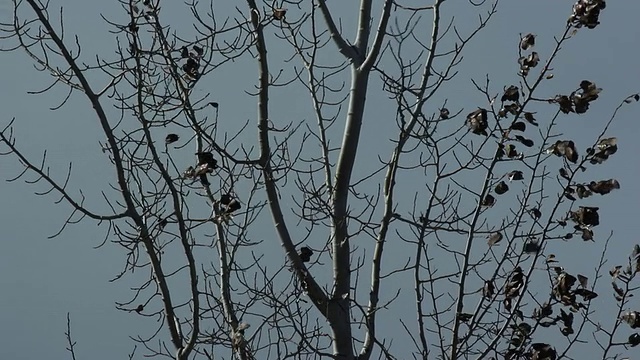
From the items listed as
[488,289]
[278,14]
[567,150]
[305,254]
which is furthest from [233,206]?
[567,150]

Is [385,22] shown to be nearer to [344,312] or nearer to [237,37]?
[237,37]

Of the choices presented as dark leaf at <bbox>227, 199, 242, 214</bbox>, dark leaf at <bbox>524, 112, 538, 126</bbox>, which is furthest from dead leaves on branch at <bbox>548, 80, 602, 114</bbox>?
dark leaf at <bbox>227, 199, 242, 214</bbox>

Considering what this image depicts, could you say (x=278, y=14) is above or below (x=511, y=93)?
above

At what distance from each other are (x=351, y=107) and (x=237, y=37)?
622 mm

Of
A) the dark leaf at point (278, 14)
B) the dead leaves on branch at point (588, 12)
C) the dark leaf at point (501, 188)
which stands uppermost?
the dark leaf at point (278, 14)

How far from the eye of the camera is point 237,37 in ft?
13.2

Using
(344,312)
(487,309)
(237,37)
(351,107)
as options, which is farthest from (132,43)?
(487,309)

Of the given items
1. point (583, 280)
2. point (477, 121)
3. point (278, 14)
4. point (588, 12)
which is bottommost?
point (583, 280)

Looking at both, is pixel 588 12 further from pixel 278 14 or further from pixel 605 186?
pixel 278 14


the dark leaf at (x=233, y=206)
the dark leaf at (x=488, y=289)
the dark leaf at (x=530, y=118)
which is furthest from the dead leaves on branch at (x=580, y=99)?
the dark leaf at (x=233, y=206)

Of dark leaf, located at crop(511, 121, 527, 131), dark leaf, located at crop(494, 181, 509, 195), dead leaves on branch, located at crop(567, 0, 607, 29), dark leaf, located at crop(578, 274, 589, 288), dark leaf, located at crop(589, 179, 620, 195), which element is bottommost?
dark leaf, located at crop(578, 274, 589, 288)

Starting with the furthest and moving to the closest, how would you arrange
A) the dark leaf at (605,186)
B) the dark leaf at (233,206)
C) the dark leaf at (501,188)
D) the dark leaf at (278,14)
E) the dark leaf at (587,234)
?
the dark leaf at (278,14) → the dark leaf at (501,188) → the dark leaf at (587,234) → the dark leaf at (605,186) → the dark leaf at (233,206)

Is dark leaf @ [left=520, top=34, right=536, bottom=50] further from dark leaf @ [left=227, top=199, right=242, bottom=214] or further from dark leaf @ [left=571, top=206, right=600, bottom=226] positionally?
dark leaf @ [left=227, top=199, right=242, bottom=214]

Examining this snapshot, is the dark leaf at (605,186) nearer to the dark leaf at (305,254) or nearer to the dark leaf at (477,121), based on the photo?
the dark leaf at (477,121)
